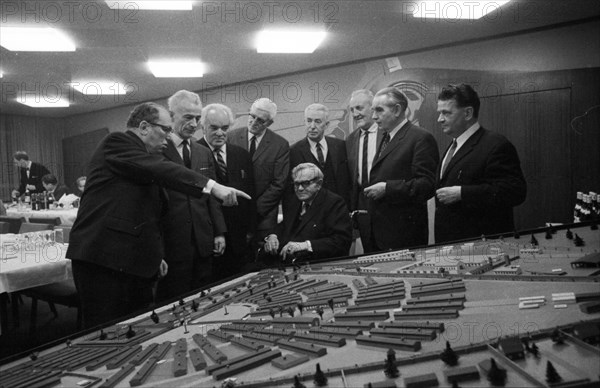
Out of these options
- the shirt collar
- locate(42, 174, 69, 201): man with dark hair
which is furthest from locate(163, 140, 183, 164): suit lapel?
the shirt collar

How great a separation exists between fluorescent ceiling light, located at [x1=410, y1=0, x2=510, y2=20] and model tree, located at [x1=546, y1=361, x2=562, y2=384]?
3375 mm

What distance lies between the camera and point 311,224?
380cm

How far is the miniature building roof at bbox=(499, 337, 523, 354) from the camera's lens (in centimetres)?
134

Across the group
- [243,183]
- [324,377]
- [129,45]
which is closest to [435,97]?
[243,183]

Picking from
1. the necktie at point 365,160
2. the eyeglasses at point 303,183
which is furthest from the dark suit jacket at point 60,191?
the necktie at point 365,160

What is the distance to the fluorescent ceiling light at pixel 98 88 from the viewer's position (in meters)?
3.14

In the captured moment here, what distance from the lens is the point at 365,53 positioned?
4.30 m

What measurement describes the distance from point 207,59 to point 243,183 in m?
0.99

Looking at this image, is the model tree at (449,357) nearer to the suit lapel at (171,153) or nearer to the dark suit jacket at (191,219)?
the dark suit jacket at (191,219)

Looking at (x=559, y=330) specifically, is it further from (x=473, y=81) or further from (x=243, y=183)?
(x=473, y=81)

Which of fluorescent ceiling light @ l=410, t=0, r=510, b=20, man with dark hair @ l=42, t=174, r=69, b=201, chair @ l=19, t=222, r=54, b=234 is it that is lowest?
chair @ l=19, t=222, r=54, b=234

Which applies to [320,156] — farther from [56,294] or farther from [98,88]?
[56,294]

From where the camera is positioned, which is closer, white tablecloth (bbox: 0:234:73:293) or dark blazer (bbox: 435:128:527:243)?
white tablecloth (bbox: 0:234:73:293)

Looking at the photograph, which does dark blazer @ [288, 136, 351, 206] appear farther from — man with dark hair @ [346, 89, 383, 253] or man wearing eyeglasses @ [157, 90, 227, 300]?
man wearing eyeglasses @ [157, 90, 227, 300]
